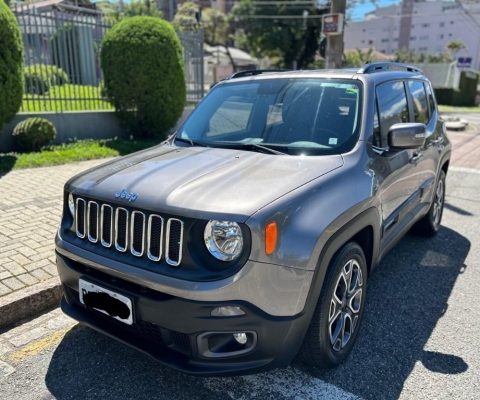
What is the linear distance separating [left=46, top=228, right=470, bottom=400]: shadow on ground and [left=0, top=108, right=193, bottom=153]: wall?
6.39 m

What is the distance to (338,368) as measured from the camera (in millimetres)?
2775

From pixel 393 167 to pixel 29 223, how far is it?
3.84m

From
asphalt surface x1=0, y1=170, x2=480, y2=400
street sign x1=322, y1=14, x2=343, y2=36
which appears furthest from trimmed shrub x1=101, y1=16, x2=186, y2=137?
asphalt surface x1=0, y1=170, x2=480, y2=400

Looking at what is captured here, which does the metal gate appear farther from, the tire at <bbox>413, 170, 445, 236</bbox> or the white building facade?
the white building facade

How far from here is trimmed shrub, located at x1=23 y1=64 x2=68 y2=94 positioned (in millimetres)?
8836

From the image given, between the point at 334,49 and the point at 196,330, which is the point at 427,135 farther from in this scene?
the point at 334,49

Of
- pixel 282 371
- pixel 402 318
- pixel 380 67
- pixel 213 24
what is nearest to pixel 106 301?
pixel 282 371

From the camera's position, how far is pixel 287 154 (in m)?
2.97

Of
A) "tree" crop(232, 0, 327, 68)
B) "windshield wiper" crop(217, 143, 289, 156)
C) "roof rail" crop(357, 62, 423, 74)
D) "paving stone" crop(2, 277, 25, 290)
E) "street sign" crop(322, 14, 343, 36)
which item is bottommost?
"paving stone" crop(2, 277, 25, 290)

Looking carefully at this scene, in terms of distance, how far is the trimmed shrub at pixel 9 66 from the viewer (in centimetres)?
692

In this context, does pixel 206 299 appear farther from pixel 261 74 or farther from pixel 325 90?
pixel 261 74

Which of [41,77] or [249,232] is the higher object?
[41,77]

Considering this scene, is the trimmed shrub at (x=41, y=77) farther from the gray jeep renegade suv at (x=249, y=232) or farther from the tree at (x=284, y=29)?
the tree at (x=284, y=29)

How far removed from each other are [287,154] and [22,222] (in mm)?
3371
